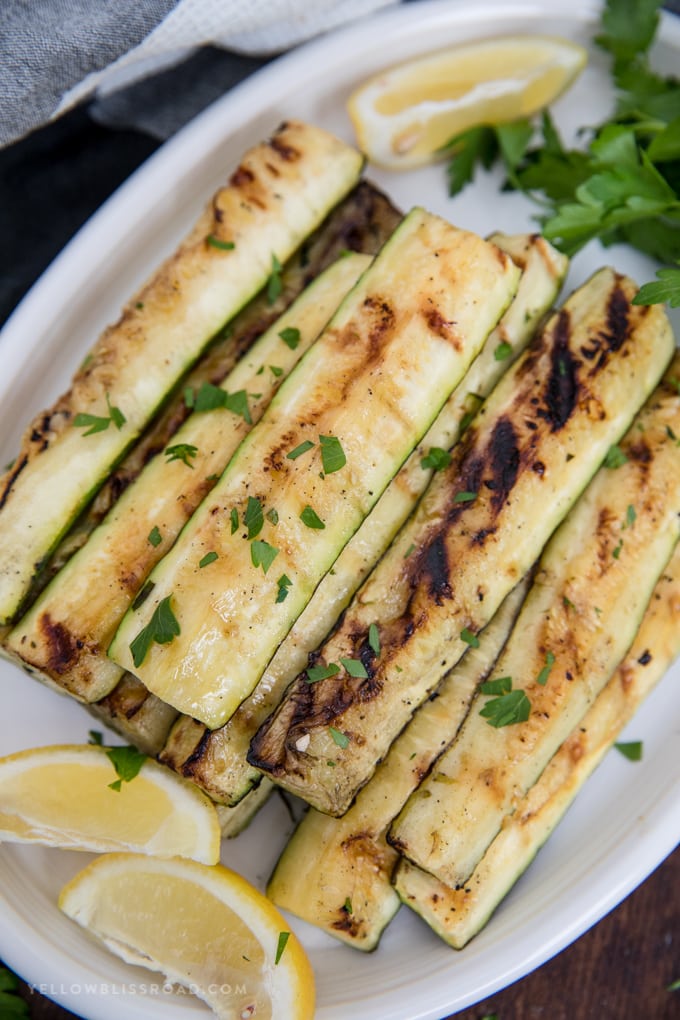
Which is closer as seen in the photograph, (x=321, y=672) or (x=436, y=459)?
(x=321, y=672)

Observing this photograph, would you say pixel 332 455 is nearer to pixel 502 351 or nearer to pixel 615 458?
pixel 502 351

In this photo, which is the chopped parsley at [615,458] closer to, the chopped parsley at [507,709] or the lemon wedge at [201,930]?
the chopped parsley at [507,709]

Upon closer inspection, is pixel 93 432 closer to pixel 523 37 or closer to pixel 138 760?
Answer: pixel 138 760

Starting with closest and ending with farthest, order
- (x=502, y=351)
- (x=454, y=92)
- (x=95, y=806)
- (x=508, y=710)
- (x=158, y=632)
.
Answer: (x=158, y=632) < (x=508, y=710) < (x=95, y=806) < (x=502, y=351) < (x=454, y=92)

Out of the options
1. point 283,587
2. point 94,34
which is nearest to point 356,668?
point 283,587

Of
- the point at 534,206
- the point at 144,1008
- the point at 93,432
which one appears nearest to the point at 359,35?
the point at 534,206

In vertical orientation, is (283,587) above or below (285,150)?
below

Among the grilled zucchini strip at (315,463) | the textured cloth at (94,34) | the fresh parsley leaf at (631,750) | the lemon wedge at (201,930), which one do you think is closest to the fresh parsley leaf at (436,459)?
the grilled zucchini strip at (315,463)
